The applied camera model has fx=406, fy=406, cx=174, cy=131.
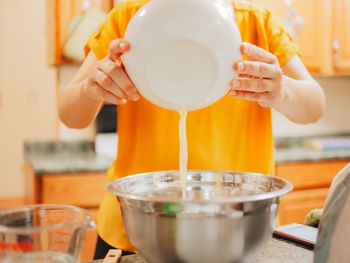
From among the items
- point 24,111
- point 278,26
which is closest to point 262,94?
point 278,26

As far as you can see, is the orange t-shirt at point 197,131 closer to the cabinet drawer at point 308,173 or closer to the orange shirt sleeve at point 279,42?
the orange shirt sleeve at point 279,42

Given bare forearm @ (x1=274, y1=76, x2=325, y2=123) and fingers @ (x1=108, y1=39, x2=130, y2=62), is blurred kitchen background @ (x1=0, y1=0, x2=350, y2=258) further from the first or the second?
fingers @ (x1=108, y1=39, x2=130, y2=62)

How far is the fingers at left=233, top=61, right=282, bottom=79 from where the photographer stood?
66 centimetres

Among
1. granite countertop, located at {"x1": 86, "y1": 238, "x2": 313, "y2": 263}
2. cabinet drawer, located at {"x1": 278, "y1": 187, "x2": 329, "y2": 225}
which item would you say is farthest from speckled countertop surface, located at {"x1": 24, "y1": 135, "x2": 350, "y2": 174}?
granite countertop, located at {"x1": 86, "y1": 238, "x2": 313, "y2": 263}

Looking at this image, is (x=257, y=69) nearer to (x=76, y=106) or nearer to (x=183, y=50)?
(x=183, y=50)

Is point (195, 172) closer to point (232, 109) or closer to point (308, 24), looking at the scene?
point (232, 109)

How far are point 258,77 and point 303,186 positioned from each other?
175cm

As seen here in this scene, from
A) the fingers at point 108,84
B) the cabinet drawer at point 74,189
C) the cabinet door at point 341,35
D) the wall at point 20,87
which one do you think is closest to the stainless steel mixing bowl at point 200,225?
the fingers at point 108,84

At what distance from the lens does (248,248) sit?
1.84ft

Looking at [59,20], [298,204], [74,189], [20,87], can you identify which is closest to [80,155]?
[74,189]

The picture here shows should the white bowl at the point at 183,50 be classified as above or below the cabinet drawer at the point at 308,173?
above

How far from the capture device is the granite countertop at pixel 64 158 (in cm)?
195

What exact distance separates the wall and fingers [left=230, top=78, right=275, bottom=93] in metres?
3.39

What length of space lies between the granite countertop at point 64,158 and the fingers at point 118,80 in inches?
49.6
